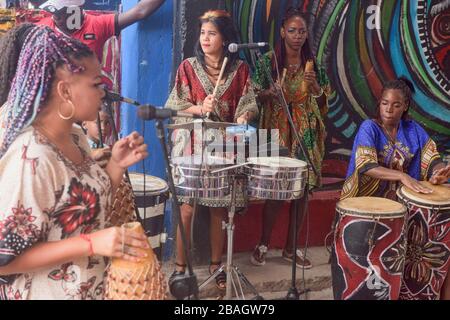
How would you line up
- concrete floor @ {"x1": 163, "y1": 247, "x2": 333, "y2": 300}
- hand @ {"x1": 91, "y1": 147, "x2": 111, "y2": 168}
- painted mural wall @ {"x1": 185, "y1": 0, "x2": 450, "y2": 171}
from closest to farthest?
hand @ {"x1": 91, "y1": 147, "x2": 111, "y2": 168}
concrete floor @ {"x1": 163, "y1": 247, "x2": 333, "y2": 300}
painted mural wall @ {"x1": 185, "y1": 0, "x2": 450, "y2": 171}

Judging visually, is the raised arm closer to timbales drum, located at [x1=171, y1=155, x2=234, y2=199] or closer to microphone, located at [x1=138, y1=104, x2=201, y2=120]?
timbales drum, located at [x1=171, y1=155, x2=234, y2=199]

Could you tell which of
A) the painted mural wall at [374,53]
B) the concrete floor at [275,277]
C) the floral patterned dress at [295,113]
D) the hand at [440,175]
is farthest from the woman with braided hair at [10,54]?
the hand at [440,175]

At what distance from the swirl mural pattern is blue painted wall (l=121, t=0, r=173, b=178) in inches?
34.7

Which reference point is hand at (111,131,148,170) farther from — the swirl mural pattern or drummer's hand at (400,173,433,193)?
the swirl mural pattern

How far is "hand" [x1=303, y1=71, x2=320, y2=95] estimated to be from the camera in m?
4.64

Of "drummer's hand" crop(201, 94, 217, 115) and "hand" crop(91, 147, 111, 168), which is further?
"drummer's hand" crop(201, 94, 217, 115)

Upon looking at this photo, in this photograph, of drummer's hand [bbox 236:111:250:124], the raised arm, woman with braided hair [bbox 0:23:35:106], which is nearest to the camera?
woman with braided hair [bbox 0:23:35:106]

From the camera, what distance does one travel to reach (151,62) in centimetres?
469

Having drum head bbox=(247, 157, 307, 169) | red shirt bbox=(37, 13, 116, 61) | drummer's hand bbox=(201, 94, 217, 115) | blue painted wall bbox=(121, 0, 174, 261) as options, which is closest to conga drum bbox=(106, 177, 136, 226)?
drummer's hand bbox=(201, 94, 217, 115)

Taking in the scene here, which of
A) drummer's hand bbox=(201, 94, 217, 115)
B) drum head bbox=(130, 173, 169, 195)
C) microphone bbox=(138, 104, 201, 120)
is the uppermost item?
microphone bbox=(138, 104, 201, 120)

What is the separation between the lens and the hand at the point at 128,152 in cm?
253

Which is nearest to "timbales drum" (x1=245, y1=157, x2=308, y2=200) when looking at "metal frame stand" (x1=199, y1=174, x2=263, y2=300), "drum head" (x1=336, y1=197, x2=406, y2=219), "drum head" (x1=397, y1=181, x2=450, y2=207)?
"metal frame stand" (x1=199, y1=174, x2=263, y2=300)

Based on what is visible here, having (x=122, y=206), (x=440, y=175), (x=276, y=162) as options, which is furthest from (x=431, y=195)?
(x=122, y=206)

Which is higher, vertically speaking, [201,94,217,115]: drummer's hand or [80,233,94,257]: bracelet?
[201,94,217,115]: drummer's hand
